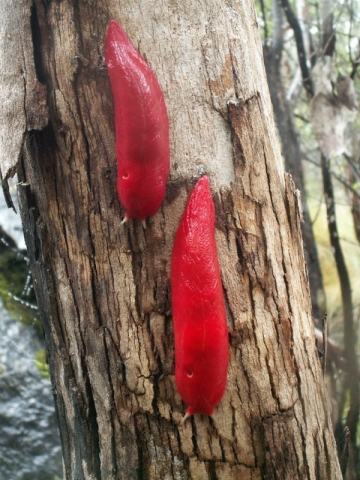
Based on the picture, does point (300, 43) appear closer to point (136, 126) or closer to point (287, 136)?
point (287, 136)

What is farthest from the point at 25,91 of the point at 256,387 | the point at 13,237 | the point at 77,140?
the point at 13,237

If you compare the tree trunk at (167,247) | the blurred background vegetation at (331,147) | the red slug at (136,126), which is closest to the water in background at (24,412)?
the blurred background vegetation at (331,147)

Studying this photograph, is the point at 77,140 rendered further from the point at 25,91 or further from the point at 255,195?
the point at 255,195

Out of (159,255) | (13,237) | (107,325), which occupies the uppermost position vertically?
(13,237)

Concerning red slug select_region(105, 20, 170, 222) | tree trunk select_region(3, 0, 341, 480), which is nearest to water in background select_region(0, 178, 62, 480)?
tree trunk select_region(3, 0, 341, 480)

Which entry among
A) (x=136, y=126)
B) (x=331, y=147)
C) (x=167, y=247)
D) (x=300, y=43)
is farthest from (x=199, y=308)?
(x=300, y=43)

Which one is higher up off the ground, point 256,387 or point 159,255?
point 159,255

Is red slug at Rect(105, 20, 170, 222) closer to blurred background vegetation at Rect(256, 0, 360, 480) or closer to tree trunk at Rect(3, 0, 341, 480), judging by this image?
tree trunk at Rect(3, 0, 341, 480)
